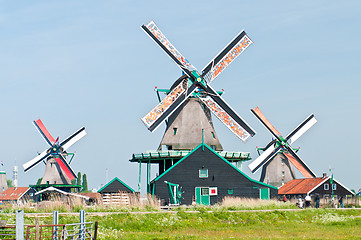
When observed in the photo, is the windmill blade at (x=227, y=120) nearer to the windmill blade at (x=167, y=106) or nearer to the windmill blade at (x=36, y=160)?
the windmill blade at (x=167, y=106)

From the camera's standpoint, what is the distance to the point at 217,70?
55656mm

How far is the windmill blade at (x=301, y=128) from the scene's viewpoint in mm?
71062

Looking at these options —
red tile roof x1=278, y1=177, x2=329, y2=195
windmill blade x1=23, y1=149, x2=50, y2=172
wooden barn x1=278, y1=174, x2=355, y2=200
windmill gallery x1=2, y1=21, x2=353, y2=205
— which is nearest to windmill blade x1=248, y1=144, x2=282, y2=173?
red tile roof x1=278, y1=177, x2=329, y2=195

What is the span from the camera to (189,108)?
5391cm

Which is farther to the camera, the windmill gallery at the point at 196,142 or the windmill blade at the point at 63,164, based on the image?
the windmill blade at the point at 63,164

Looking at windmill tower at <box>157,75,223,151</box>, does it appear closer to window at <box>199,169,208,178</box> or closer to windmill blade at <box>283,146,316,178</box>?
window at <box>199,169,208,178</box>

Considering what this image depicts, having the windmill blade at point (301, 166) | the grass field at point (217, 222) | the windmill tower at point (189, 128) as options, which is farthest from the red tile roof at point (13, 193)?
the grass field at point (217, 222)

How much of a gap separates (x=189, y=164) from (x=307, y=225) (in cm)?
1500

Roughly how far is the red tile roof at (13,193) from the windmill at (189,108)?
6038cm

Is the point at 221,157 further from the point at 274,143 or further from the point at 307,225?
the point at 274,143

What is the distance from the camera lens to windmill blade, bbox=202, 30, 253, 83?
182ft

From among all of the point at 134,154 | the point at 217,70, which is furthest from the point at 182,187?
the point at 217,70

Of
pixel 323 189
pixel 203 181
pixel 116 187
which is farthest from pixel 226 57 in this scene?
pixel 323 189

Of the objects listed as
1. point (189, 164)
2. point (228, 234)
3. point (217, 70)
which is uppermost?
point (217, 70)
